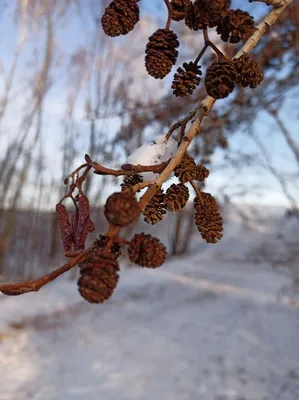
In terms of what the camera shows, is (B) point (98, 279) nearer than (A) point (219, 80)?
Yes

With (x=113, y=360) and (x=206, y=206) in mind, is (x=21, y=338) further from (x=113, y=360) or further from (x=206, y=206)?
(x=206, y=206)

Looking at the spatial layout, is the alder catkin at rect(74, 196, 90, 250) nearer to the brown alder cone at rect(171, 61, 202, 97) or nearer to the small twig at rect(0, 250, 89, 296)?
the small twig at rect(0, 250, 89, 296)

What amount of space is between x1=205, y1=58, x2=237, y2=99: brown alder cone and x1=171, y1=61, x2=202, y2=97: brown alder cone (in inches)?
4.2

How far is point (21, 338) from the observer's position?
5.98m

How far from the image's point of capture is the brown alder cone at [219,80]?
0.60 m

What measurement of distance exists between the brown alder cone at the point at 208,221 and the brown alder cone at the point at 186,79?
7.2 inches

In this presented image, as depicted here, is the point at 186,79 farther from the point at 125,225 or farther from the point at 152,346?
the point at 152,346

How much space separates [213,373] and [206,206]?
4.79 metres

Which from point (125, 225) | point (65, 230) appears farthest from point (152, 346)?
point (125, 225)

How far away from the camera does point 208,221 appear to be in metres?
0.63

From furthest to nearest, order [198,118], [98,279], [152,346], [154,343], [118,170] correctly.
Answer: [154,343] → [152,346] → [198,118] → [118,170] → [98,279]

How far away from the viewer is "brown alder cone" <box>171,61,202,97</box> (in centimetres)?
72

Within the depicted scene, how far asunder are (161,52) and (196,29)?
0.28ft

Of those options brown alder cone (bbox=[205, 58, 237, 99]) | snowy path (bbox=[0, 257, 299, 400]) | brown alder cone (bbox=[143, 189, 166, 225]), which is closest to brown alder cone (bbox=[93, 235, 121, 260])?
brown alder cone (bbox=[143, 189, 166, 225])
